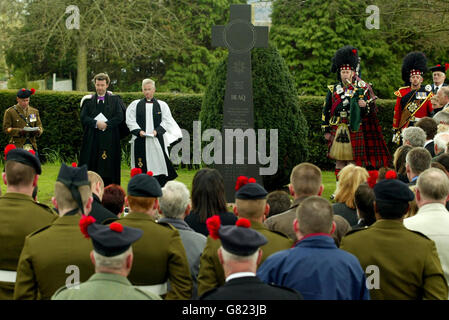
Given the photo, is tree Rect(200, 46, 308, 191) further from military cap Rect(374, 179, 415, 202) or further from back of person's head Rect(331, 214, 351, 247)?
military cap Rect(374, 179, 415, 202)

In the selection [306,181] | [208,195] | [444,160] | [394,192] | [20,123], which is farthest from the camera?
[20,123]

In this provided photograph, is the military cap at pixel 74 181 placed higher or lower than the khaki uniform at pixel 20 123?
lower

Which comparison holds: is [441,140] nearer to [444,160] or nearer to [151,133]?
[444,160]

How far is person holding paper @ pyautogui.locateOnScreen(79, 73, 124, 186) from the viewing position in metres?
10.3

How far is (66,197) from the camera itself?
4.25 metres

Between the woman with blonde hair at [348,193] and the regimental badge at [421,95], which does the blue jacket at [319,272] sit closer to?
the woman with blonde hair at [348,193]

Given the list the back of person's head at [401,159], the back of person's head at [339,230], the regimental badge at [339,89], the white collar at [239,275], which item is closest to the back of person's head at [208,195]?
the back of person's head at [339,230]

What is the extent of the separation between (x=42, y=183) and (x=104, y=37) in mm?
11989

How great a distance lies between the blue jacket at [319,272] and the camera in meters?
3.55

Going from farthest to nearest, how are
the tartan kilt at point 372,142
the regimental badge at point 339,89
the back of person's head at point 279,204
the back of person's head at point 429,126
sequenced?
the tartan kilt at point 372,142 → the regimental badge at point 339,89 → the back of person's head at point 429,126 → the back of person's head at point 279,204

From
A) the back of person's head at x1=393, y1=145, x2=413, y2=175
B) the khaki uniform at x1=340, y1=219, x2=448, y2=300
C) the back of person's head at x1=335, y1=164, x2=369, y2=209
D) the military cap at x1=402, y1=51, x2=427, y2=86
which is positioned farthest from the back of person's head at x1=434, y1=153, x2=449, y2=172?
the military cap at x1=402, y1=51, x2=427, y2=86

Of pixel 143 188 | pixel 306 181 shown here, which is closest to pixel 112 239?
pixel 143 188

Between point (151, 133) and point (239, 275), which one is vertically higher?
point (151, 133)

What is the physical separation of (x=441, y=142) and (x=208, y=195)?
3.45 metres
